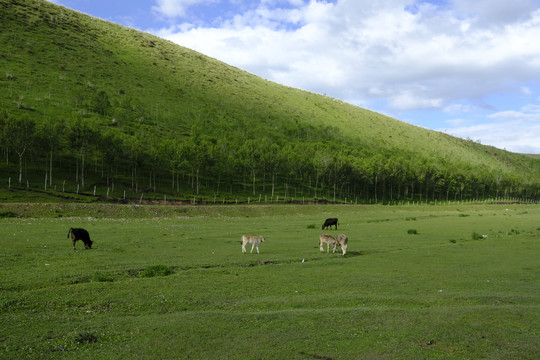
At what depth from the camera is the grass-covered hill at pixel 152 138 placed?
83750 millimetres

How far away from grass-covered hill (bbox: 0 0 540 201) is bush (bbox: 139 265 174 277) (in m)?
55.0

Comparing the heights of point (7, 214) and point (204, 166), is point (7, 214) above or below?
below

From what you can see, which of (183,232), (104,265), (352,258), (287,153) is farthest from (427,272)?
(287,153)

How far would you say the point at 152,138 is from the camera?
108 meters

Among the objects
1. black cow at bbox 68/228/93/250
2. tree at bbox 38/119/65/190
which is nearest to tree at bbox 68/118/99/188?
tree at bbox 38/119/65/190

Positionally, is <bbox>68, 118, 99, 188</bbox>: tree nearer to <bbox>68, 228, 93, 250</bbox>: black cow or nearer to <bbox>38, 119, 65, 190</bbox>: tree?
<bbox>38, 119, 65, 190</bbox>: tree

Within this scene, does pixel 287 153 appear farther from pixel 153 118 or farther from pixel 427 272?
pixel 427 272

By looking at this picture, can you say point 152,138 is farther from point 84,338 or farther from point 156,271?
point 84,338

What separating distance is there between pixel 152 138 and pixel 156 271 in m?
96.4

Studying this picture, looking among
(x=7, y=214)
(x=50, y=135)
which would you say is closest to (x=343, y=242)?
(x=7, y=214)

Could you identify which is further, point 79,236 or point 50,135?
point 50,135

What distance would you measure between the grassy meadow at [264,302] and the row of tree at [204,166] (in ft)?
204

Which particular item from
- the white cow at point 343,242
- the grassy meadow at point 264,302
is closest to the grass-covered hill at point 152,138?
the grassy meadow at point 264,302

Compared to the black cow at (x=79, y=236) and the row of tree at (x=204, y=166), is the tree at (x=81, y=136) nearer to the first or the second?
the row of tree at (x=204, y=166)
